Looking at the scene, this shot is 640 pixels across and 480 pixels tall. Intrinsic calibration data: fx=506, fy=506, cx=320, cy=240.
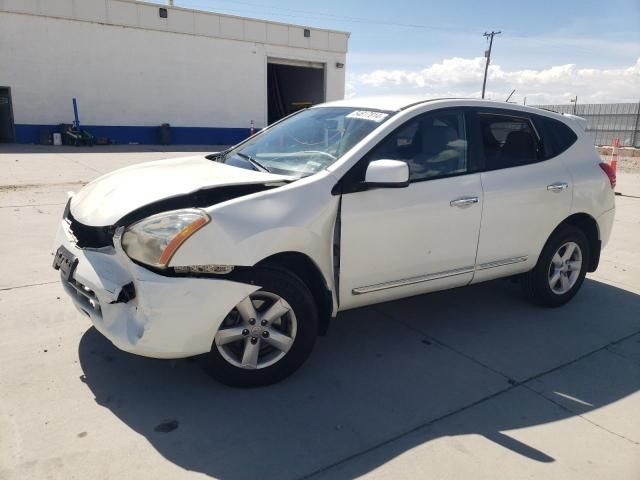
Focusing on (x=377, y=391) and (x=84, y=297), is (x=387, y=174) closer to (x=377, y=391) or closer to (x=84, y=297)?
(x=377, y=391)

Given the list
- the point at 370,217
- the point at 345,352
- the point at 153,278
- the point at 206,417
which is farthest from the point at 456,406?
the point at 153,278

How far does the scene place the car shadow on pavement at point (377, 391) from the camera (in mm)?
2562

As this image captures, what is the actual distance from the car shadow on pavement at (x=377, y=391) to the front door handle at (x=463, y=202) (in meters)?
1.04

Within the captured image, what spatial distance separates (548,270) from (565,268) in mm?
284

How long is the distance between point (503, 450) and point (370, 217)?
151cm

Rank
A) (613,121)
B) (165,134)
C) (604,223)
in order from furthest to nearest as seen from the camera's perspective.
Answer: (613,121) < (165,134) < (604,223)

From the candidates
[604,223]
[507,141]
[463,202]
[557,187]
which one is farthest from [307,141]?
[604,223]

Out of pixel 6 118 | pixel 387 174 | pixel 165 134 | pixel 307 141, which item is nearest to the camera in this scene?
pixel 387 174

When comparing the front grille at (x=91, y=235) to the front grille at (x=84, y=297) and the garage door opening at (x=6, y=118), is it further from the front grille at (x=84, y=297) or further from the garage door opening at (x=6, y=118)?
the garage door opening at (x=6, y=118)

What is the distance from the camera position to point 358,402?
118 inches

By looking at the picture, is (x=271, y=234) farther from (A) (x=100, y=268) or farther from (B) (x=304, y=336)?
(A) (x=100, y=268)

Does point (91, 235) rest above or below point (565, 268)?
above

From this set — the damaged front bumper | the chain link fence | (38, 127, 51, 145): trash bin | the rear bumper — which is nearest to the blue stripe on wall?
(38, 127, 51, 145): trash bin

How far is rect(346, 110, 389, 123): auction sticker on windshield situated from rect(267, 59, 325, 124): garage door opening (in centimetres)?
2452
